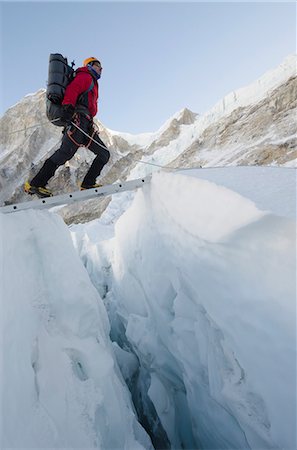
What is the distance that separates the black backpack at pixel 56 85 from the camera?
3.39 meters

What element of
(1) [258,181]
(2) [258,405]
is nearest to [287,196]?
(1) [258,181]

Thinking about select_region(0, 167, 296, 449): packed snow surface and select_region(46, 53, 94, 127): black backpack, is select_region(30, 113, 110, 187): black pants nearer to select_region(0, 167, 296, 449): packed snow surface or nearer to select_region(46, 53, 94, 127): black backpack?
select_region(46, 53, 94, 127): black backpack

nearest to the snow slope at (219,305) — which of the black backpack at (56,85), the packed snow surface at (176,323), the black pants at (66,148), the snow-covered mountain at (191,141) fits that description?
the packed snow surface at (176,323)

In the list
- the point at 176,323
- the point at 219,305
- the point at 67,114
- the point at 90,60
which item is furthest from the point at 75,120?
the point at 219,305

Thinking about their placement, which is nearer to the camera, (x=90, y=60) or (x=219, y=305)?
(x=219, y=305)

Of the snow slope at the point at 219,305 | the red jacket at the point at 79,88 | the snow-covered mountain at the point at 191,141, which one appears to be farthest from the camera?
the snow-covered mountain at the point at 191,141

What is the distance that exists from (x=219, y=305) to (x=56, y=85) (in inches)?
118

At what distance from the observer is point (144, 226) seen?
12.3ft

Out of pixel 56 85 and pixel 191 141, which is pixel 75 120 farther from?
pixel 191 141

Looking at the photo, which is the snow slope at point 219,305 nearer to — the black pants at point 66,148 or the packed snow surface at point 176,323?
the packed snow surface at point 176,323

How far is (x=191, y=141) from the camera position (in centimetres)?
2602

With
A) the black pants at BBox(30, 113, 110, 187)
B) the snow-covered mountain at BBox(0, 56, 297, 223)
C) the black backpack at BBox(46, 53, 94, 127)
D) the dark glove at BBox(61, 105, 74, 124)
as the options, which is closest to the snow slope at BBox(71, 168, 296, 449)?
the black pants at BBox(30, 113, 110, 187)

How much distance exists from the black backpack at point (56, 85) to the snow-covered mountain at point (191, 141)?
580 cm

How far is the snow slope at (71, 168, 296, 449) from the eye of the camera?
1.57 metres
